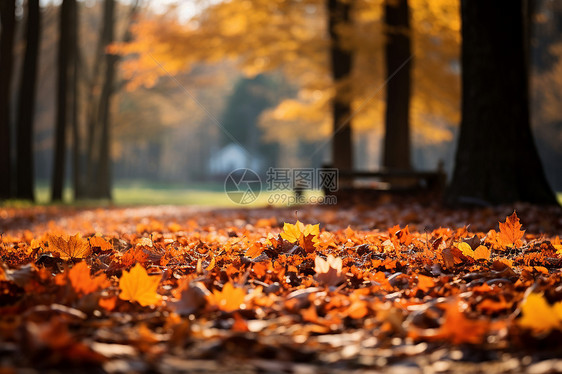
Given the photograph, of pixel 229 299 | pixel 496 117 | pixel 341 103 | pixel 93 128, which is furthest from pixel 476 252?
pixel 93 128

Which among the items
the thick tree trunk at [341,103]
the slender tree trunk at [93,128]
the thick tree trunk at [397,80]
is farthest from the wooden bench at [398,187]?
the slender tree trunk at [93,128]

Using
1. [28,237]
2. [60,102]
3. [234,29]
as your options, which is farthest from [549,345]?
[60,102]

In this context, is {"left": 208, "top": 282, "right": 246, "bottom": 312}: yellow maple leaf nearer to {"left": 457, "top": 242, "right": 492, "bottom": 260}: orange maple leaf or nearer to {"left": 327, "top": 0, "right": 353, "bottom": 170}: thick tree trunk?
{"left": 457, "top": 242, "right": 492, "bottom": 260}: orange maple leaf

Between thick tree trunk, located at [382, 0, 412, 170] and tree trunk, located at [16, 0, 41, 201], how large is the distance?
8.95 m

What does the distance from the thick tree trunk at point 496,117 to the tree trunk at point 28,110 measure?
10.9m

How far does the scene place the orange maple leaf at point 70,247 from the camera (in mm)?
3121

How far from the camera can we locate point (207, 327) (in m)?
2.00

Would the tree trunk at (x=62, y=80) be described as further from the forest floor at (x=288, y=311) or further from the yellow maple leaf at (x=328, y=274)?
the yellow maple leaf at (x=328, y=274)

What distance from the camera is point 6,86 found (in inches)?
552

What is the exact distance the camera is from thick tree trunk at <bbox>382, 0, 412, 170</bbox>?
1184 centimetres

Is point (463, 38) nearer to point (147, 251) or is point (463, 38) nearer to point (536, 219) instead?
point (536, 219)

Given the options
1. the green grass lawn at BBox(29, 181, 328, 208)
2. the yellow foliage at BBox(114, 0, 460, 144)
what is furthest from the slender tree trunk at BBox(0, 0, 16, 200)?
the yellow foliage at BBox(114, 0, 460, 144)

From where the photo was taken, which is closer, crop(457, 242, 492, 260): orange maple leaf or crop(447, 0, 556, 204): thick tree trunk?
crop(457, 242, 492, 260): orange maple leaf

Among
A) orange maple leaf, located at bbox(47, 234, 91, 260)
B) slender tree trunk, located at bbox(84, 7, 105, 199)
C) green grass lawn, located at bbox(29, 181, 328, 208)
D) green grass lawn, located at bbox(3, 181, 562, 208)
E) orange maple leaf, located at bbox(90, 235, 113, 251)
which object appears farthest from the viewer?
slender tree trunk, located at bbox(84, 7, 105, 199)
